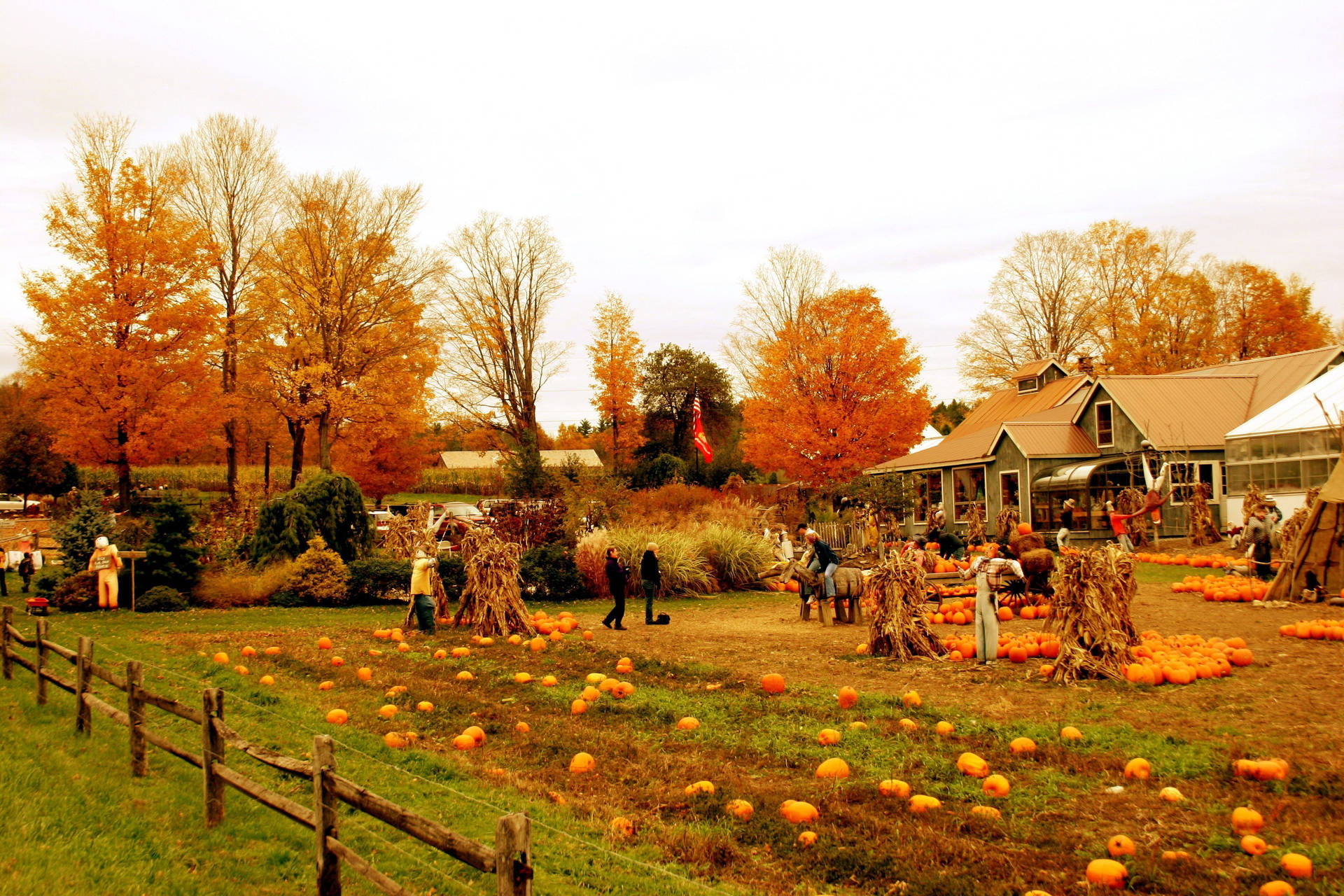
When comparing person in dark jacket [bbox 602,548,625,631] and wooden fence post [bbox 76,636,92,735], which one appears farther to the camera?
person in dark jacket [bbox 602,548,625,631]

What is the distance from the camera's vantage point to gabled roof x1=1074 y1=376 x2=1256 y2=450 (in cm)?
2731

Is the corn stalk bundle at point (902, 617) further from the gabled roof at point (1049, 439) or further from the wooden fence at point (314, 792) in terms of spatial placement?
the gabled roof at point (1049, 439)

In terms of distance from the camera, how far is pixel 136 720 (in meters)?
6.50

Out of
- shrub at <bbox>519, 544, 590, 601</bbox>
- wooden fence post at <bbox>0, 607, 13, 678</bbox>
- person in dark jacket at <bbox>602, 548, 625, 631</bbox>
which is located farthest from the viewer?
shrub at <bbox>519, 544, 590, 601</bbox>

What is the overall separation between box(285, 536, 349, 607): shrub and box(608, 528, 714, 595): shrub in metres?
5.52

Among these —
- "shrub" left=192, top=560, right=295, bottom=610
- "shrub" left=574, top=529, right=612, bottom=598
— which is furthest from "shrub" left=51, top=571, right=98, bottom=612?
"shrub" left=574, top=529, right=612, bottom=598

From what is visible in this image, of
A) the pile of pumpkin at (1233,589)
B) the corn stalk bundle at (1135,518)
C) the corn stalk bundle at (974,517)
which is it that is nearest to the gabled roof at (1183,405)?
the corn stalk bundle at (1135,518)

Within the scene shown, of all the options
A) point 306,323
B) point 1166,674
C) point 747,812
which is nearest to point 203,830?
point 747,812

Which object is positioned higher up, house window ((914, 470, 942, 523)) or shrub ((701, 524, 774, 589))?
house window ((914, 470, 942, 523))

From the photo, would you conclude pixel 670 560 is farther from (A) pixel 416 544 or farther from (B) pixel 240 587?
(B) pixel 240 587

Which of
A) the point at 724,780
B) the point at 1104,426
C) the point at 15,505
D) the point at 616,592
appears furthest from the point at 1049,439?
the point at 15,505

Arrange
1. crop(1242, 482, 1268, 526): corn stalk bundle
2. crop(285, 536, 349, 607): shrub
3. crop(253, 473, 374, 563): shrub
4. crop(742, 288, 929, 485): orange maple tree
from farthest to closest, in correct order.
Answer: crop(742, 288, 929, 485): orange maple tree < crop(253, 473, 374, 563): shrub < crop(1242, 482, 1268, 526): corn stalk bundle < crop(285, 536, 349, 607): shrub

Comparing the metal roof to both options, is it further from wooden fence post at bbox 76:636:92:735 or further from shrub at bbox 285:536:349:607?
wooden fence post at bbox 76:636:92:735

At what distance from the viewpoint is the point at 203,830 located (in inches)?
224
